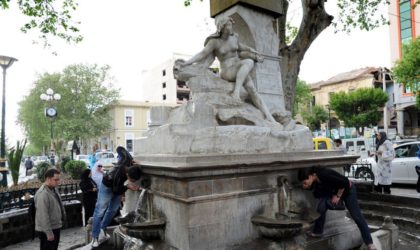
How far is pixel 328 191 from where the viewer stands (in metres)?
4.55

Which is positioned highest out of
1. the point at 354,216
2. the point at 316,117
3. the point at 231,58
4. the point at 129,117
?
the point at 129,117

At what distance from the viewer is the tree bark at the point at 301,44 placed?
987cm

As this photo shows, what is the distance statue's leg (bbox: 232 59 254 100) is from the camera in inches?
201

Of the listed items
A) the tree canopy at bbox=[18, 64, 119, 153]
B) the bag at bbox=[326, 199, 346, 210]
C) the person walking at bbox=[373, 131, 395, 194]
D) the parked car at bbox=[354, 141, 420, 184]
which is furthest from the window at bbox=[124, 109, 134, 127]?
the bag at bbox=[326, 199, 346, 210]

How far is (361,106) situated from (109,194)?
127 feet

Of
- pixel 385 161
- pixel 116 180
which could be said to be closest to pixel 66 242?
pixel 116 180

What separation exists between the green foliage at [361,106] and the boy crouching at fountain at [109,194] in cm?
3780

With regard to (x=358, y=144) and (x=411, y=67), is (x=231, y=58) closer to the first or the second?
(x=411, y=67)

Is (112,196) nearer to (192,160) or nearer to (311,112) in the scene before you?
(192,160)

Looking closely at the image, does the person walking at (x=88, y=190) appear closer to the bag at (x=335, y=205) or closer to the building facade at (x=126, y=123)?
the bag at (x=335, y=205)

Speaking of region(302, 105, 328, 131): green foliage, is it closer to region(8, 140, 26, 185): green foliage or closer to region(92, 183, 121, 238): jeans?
A: region(8, 140, 26, 185): green foliage

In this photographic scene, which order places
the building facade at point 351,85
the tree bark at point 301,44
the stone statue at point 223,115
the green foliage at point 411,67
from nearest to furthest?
1. the stone statue at point 223,115
2. the tree bark at point 301,44
3. the green foliage at point 411,67
4. the building facade at point 351,85

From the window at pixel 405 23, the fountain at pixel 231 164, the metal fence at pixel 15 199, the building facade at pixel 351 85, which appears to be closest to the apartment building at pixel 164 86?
the building facade at pixel 351 85

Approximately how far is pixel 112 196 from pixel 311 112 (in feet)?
153
